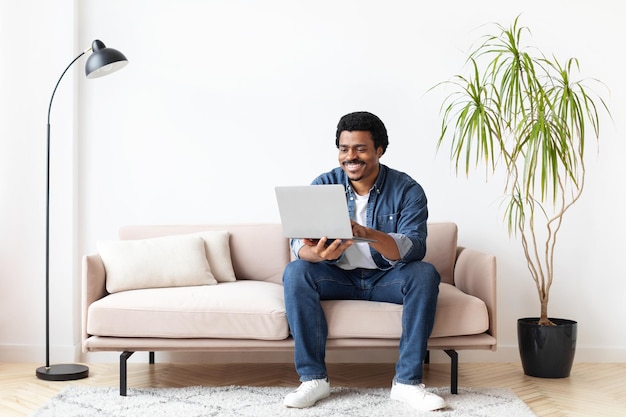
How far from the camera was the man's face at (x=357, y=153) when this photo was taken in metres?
3.18

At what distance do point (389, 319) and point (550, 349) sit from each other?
37.5 inches

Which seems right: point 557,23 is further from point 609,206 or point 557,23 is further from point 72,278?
point 72,278

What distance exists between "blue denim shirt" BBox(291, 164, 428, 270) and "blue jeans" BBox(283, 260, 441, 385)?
3.2 inches

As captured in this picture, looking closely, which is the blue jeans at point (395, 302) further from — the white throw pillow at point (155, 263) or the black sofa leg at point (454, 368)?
the white throw pillow at point (155, 263)

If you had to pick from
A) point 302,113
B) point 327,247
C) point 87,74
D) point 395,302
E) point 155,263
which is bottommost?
point 395,302

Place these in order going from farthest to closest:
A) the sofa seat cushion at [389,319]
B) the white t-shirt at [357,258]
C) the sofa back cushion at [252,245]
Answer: the sofa back cushion at [252,245], the white t-shirt at [357,258], the sofa seat cushion at [389,319]

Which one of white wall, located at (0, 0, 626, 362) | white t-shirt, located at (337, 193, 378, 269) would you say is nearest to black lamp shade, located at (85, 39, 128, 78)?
white wall, located at (0, 0, 626, 362)

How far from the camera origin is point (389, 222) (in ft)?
10.5

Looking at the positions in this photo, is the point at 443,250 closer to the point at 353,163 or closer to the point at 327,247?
the point at 353,163

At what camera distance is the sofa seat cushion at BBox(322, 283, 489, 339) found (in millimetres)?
3064

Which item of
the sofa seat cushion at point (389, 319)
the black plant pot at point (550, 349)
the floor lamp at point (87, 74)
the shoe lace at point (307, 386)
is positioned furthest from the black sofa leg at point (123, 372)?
the black plant pot at point (550, 349)

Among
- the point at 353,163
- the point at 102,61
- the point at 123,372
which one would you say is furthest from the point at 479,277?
the point at 102,61

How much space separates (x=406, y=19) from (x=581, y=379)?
202cm

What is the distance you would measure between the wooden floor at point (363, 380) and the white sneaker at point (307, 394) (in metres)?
0.44
